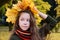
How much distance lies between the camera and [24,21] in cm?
369

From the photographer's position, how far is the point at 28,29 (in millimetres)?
3703

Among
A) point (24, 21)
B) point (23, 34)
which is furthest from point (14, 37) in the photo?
point (24, 21)

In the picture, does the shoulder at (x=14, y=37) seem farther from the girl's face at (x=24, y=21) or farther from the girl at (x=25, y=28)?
the girl's face at (x=24, y=21)

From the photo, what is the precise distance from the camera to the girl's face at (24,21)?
12.0 feet

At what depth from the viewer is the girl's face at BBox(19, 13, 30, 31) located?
12.0 feet

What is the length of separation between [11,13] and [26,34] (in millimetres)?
323

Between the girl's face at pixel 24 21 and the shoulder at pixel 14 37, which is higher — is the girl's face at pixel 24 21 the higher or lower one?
the higher one

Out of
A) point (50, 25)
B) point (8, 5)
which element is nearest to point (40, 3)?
point (8, 5)

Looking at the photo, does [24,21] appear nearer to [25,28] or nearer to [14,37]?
[25,28]

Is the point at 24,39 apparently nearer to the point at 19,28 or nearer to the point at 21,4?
the point at 19,28

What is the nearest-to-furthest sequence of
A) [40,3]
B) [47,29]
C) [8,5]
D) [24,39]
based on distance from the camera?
[24,39], [47,29], [40,3], [8,5]

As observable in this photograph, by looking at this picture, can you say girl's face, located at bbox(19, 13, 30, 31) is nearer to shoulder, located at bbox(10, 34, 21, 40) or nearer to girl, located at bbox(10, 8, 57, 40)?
girl, located at bbox(10, 8, 57, 40)

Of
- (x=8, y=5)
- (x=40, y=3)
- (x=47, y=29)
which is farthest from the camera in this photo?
(x=8, y=5)

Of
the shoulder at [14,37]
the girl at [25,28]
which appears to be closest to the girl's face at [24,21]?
the girl at [25,28]
